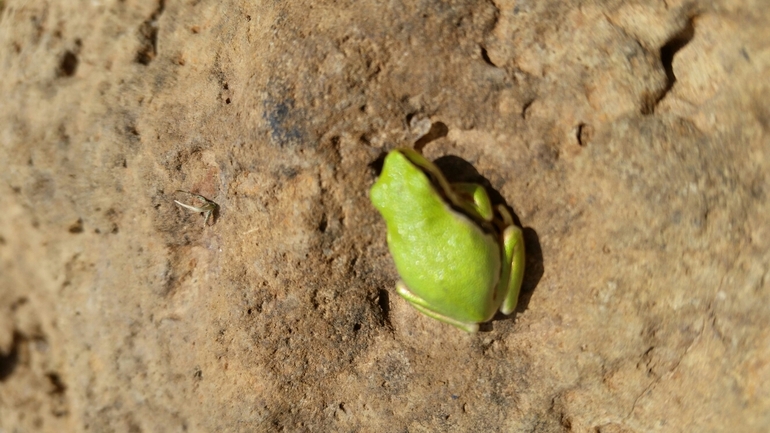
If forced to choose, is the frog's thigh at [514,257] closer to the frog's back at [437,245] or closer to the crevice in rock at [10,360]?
the frog's back at [437,245]

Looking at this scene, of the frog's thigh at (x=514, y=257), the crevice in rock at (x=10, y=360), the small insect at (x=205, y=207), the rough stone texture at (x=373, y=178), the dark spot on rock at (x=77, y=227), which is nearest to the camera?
the rough stone texture at (x=373, y=178)

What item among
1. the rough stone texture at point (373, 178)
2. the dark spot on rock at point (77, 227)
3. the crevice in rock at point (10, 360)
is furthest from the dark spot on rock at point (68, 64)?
the crevice in rock at point (10, 360)

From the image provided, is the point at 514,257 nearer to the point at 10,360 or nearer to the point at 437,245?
the point at 437,245

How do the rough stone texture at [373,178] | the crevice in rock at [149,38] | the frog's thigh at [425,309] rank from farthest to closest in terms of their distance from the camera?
1. the crevice in rock at [149,38]
2. the frog's thigh at [425,309]
3. the rough stone texture at [373,178]

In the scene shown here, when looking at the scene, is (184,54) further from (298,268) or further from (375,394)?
(375,394)

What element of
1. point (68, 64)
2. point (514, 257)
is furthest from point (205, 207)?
point (514, 257)

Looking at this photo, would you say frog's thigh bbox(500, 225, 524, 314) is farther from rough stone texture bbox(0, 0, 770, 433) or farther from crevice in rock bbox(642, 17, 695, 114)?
crevice in rock bbox(642, 17, 695, 114)

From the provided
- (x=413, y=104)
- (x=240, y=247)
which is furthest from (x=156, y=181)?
(x=413, y=104)

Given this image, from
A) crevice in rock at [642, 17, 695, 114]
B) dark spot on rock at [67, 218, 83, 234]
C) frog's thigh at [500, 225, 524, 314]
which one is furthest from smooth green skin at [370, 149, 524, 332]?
dark spot on rock at [67, 218, 83, 234]
